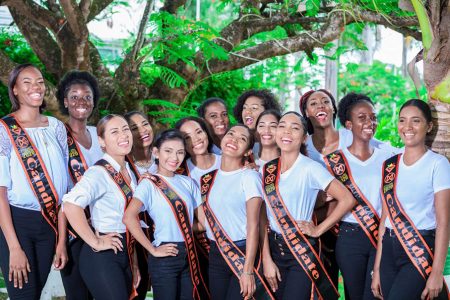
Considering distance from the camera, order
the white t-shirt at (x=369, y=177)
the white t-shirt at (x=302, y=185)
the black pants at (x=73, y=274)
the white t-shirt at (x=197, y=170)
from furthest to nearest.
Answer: the white t-shirt at (x=197, y=170) < the white t-shirt at (x=369, y=177) < the black pants at (x=73, y=274) < the white t-shirt at (x=302, y=185)

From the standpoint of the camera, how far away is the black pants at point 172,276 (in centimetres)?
373

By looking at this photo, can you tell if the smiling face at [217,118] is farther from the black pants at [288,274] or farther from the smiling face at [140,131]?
the black pants at [288,274]

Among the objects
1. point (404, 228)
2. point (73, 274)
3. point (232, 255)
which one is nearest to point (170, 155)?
point (232, 255)

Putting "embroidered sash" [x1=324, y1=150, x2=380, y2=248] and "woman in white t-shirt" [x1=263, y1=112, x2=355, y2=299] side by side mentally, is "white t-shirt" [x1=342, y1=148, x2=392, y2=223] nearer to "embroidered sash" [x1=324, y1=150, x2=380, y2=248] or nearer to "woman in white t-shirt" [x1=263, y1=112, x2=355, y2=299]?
"embroidered sash" [x1=324, y1=150, x2=380, y2=248]

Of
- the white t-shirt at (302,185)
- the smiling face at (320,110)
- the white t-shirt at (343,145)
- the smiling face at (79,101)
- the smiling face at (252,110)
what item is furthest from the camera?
the smiling face at (252,110)

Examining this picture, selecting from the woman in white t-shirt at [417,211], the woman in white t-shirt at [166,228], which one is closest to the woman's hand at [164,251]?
the woman in white t-shirt at [166,228]

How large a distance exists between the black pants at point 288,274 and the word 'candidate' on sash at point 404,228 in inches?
18.9

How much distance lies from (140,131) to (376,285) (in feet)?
5.51

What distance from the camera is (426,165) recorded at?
349 centimetres

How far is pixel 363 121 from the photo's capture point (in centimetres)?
414

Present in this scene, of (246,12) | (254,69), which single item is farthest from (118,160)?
(254,69)

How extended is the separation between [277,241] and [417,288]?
80 cm

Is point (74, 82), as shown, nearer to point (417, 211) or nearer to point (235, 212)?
point (235, 212)

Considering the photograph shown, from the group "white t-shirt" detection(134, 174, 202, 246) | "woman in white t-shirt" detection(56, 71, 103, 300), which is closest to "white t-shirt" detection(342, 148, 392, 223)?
"white t-shirt" detection(134, 174, 202, 246)
